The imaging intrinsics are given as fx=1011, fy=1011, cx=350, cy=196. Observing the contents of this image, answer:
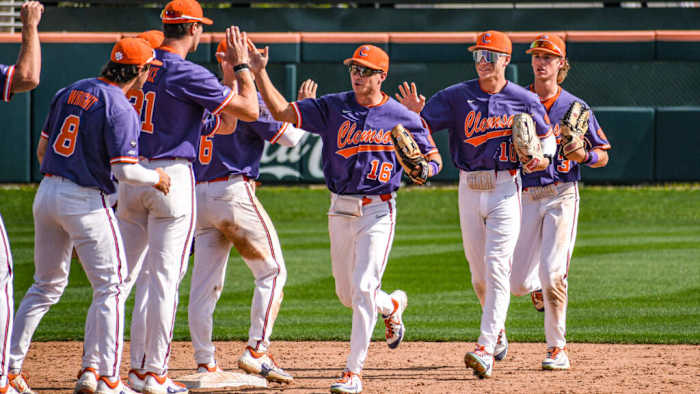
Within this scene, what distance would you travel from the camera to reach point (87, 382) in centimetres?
559

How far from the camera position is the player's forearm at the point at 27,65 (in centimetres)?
526

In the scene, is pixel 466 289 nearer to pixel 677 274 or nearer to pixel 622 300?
pixel 622 300

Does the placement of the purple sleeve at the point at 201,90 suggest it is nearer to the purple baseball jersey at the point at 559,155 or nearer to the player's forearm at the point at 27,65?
the player's forearm at the point at 27,65

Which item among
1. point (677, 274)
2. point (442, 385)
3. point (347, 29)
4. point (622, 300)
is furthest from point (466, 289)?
point (347, 29)

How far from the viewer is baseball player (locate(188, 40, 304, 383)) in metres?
6.40

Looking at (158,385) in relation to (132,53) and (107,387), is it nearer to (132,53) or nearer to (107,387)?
(107,387)

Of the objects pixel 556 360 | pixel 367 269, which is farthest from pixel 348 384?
pixel 556 360

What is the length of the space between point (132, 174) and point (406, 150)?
171 centimetres

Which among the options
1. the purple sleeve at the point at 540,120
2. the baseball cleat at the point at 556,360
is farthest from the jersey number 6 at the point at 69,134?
the baseball cleat at the point at 556,360

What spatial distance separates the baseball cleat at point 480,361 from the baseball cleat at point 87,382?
7.78 ft

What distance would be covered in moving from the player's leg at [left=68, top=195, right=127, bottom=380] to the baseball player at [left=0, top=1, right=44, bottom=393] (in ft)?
1.26

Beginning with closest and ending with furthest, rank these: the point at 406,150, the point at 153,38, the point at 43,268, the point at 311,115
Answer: the point at 43,268
the point at 406,150
the point at 311,115
the point at 153,38

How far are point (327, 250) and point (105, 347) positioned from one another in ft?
26.8

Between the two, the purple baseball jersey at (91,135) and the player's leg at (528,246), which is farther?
the player's leg at (528,246)
